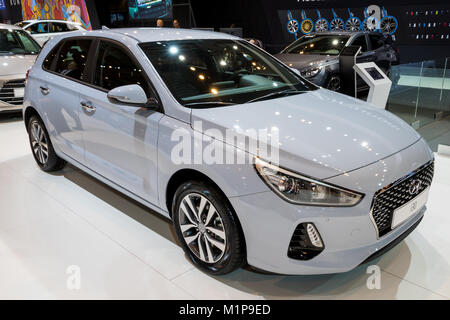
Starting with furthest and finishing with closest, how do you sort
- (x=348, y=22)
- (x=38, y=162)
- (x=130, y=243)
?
(x=348, y=22)
(x=38, y=162)
(x=130, y=243)

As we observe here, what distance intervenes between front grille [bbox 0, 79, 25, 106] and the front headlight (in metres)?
5.49

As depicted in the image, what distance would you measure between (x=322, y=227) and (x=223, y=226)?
0.54 metres

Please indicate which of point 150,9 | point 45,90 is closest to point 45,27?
point 150,9

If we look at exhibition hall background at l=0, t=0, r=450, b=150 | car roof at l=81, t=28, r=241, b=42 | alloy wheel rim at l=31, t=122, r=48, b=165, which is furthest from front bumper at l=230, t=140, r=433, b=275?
exhibition hall background at l=0, t=0, r=450, b=150

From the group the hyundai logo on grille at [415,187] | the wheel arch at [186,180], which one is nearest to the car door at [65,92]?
the wheel arch at [186,180]

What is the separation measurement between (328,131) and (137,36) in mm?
1521

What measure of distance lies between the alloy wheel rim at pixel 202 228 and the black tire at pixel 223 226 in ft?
0.05

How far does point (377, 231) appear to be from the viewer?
6.52 feet

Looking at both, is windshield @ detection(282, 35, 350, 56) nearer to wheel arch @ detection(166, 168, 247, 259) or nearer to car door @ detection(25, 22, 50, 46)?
wheel arch @ detection(166, 168, 247, 259)

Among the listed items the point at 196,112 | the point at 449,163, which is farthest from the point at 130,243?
the point at 449,163

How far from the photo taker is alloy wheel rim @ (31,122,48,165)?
12.9 ft

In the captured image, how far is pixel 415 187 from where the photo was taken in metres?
2.20

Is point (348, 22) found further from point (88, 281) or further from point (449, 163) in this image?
point (88, 281)

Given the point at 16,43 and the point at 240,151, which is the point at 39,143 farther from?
the point at 16,43
